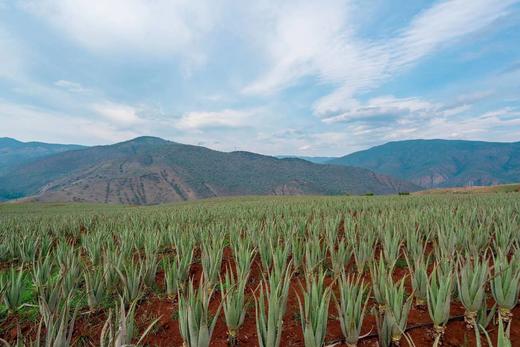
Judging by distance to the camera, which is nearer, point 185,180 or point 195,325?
point 195,325

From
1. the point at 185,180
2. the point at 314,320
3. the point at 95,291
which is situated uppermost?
the point at 314,320

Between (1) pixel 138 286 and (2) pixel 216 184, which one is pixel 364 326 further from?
(2) pixel 216 184

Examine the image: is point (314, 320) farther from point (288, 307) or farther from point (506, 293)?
point (506, 293)

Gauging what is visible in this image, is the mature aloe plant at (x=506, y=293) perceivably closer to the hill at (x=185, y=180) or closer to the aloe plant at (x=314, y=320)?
the aloe plant at (x=314, y=320)

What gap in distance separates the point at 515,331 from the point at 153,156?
203 metres

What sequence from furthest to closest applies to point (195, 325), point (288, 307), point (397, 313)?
point (288, 307) → point (397, 313) → point (195, 325)

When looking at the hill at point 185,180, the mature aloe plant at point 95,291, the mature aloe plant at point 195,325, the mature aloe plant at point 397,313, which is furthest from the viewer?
the hill at point 185,180

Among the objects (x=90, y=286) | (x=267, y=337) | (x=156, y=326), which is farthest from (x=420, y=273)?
(x=90, y=286)

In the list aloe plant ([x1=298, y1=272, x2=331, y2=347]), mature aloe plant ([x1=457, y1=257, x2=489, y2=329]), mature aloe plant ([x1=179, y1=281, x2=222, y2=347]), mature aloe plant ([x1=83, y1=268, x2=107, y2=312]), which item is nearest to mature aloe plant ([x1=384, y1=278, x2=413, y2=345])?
aloe plant ([x1=298, y1=272, x2=331, y2=347])

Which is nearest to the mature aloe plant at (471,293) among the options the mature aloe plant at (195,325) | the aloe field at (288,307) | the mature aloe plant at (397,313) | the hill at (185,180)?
the aloe field at (288,307)

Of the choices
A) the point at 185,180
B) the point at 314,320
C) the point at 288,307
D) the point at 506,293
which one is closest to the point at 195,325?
the point at 314,320

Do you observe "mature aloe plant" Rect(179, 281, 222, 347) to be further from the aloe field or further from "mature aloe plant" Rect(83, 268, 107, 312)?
"mature aloe plant" Rect(83, 268, 107, 312)

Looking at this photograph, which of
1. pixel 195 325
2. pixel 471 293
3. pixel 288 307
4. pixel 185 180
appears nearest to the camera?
pixel 195 325

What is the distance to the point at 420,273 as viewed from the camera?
2.76 metres
